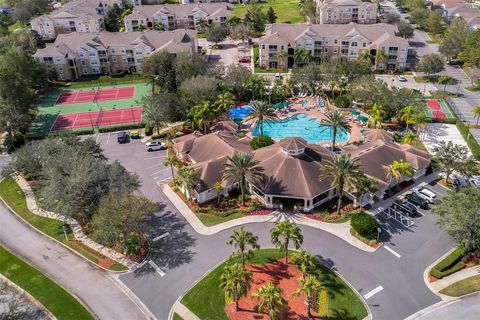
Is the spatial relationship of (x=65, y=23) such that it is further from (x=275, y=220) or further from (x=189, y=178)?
(x=275, y=220)

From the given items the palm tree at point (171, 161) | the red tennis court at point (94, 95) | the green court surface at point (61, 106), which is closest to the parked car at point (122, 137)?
the green court surface at point (61, 106)

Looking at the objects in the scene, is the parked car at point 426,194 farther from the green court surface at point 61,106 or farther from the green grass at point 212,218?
the green court surface at point 61,106

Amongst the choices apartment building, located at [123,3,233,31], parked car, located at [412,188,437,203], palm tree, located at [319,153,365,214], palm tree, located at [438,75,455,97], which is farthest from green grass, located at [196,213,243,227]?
apartment building, located at [123,3,233,31]

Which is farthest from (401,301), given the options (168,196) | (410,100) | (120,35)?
(120,35)

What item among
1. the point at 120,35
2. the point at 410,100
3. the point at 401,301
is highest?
the point at 120,35

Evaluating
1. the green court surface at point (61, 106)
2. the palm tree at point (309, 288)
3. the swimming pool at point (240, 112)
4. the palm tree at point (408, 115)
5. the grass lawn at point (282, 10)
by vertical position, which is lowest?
the swimming pool at point (240, 112)

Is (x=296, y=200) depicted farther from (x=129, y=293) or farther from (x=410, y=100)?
(x=410, y=100)

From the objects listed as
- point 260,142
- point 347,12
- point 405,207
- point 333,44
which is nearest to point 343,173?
point 405,207
